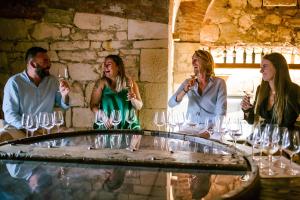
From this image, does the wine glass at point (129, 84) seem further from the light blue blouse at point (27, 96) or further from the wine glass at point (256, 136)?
the wine glass at point (256, 136)

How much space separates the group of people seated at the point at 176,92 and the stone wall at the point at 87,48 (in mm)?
435

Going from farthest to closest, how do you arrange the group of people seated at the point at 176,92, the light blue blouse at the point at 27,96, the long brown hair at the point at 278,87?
the light blue blouse at the point at 27,96 → the group of people seated at the point at 176,92 → the long brown hair at the point at 278,87

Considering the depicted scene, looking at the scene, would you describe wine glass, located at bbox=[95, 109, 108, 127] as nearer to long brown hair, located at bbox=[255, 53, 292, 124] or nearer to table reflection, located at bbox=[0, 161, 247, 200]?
table reflection, located at bbox=[0, 161, 247, 200]

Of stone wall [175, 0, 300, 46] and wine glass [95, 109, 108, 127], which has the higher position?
stone wall [175, 0, 300, 46]

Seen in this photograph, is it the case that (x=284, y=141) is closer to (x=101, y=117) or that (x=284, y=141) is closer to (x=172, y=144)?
(x=172, y=144)

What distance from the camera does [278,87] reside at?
3.97m

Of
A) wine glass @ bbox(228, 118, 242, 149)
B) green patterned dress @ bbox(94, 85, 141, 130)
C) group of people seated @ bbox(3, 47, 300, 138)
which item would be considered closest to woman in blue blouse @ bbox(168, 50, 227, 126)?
group of people seated @ bbox(3, 47, 300, 138)

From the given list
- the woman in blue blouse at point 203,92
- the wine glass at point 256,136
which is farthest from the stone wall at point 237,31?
the wine glass at point 256,136

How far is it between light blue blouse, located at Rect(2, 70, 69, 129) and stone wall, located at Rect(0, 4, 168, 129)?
77cm

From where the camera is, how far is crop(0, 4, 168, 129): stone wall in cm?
520

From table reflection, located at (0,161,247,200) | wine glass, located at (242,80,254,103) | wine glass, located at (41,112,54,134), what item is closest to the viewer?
table reflection, located at (0,161,247,200)

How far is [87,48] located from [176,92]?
1.57 metres

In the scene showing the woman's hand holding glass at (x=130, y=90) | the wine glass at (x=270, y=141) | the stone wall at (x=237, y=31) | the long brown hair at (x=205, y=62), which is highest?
the stone wall at (x=237, y=31)

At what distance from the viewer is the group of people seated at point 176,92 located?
3.99 meters
